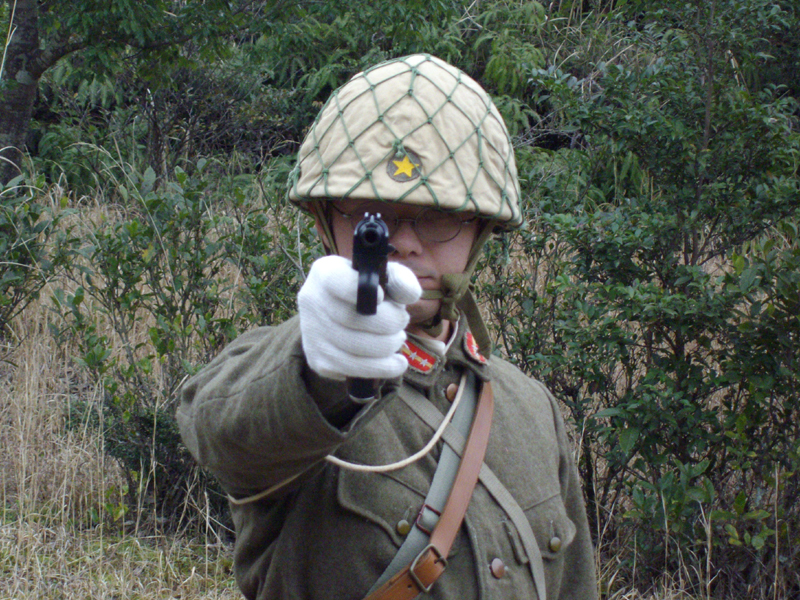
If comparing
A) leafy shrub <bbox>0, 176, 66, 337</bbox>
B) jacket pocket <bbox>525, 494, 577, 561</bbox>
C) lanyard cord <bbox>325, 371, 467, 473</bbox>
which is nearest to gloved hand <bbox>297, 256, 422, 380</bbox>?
lanyard cord <bbox>325, 371, 467, 473</bbox>

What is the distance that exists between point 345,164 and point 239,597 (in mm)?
2339

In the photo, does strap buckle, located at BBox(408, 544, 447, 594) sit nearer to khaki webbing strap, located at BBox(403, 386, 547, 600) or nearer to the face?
khaki webbing strap, located at BBox(403, 386, 547, 600)

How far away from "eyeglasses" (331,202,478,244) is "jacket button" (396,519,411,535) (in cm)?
54

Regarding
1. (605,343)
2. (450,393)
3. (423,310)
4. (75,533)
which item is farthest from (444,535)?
(75,533)

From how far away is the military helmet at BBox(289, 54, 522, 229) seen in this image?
1548 mm

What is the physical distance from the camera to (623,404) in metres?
3.24

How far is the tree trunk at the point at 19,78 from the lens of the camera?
18.7ft

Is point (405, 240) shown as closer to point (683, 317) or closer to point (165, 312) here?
point (683, 317)

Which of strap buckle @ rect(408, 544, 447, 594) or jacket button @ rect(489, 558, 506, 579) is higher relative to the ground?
Answer: strap buckle @ rect(408, 544, 447, 594)

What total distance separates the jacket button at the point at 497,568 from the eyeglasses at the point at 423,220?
642mm

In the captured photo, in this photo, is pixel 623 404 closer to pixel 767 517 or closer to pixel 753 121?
pixel 767 517

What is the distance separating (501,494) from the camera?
167 centimetres

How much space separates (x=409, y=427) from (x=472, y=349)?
294 mm

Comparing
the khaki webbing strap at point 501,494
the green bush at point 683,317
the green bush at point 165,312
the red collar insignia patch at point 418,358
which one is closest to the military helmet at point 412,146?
A: the red collar insignia patch at point 418,358
